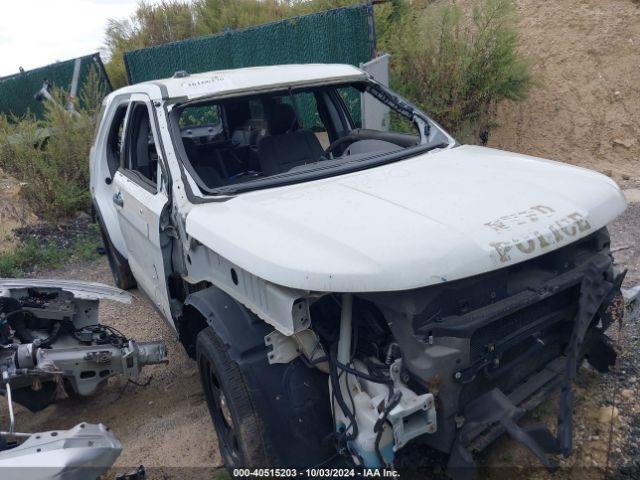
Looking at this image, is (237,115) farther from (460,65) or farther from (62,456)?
(460,65)

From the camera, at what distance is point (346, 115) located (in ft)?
14.7

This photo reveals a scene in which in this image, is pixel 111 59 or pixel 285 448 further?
pixel 111 59

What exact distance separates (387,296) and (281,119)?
233 centimetres

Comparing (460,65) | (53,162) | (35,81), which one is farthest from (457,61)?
(35,81)

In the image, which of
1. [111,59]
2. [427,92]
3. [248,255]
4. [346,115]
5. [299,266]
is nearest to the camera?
[299,266]

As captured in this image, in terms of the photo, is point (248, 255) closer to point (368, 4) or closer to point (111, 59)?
point (368, 4)

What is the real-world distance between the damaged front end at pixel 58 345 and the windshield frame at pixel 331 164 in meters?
1.11

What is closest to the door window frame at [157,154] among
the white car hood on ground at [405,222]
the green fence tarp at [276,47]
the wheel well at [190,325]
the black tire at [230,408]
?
the white car hood on ground at [405,222]

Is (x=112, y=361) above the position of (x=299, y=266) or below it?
below

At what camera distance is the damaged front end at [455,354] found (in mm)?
2184

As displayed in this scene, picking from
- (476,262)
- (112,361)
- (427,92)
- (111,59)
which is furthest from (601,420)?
(111,59)

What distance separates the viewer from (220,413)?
3.06 meters

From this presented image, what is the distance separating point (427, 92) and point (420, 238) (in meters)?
5.97

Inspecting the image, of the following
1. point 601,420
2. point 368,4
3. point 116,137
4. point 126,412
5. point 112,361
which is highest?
point 368,4
